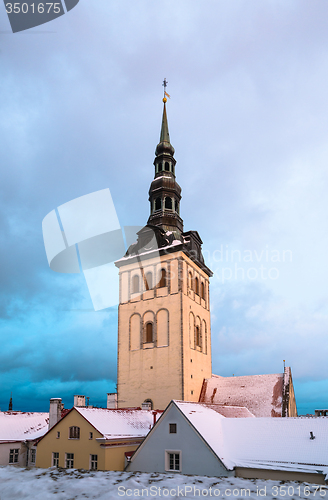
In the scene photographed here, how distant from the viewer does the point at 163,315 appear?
3816 centimetres

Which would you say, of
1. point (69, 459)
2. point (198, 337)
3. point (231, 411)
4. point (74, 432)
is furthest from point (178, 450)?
point (198, 337)

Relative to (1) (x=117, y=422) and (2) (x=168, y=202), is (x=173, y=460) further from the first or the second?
(2) (x=168, y=202)

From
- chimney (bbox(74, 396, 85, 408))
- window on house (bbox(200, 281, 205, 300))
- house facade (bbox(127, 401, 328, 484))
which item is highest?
window on house (bbox(200, 281, 205, 300))

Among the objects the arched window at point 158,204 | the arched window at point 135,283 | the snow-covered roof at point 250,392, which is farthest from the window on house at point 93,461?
the arched window at point 158,204

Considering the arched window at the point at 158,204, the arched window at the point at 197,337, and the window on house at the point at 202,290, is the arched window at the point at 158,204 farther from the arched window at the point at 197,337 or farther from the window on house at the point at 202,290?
the arched window at the point at 197,337

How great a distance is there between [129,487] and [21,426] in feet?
109

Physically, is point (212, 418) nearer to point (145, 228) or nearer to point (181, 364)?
point (181, 364)

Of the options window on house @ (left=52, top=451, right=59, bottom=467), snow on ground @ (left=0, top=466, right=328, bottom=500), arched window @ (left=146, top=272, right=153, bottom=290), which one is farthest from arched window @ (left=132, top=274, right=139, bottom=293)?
snow on ground @ (left=0, top=466, right=328, bottom=500)

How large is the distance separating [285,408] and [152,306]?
15274 mm

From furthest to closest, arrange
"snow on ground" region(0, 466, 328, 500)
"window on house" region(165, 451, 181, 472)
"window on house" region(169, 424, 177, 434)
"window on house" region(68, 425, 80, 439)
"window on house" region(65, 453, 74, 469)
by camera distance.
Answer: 1. "window on house" region(68, 425, 80, 439)
2. "window on house" region(65, 453, 74, 469)
3. "window on house" region(169, 424, 177, 434)
4. "window on house" region(165, 451, 181, 472)
5. "snow on ground" region(0, 466, 328, 500)

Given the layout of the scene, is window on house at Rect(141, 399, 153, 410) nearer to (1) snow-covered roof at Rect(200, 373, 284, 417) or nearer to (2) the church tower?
(2) the church tower

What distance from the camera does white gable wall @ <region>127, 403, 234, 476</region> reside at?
20281 mm

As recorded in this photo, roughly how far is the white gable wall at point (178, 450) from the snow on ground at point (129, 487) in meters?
17.5

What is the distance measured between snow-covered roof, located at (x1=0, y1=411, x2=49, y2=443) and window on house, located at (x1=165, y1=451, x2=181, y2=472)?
13679 millimetres
